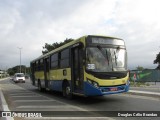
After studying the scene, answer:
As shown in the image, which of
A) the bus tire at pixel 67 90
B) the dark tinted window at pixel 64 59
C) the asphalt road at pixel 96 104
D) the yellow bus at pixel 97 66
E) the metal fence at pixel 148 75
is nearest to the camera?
the asphalt road at pixel 96 104


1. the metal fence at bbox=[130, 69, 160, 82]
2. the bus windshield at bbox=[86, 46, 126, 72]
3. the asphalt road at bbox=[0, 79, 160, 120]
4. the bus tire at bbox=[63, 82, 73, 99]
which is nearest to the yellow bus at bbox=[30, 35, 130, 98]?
the bus windshield at bbox=[86, 46, 126, 72]

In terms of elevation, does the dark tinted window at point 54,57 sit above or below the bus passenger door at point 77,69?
above

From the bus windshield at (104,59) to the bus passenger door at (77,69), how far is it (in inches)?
28.5

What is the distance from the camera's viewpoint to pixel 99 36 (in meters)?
15.5

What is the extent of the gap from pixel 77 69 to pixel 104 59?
1.70 meters

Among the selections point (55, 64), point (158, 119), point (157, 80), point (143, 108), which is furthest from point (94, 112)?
point (157, 80)

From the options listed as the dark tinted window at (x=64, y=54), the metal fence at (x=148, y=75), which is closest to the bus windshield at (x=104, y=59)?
the dark tinted window at (x=64, y=54)

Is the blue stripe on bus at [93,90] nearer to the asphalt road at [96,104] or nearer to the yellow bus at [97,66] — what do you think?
the yellow bus at [97,66]

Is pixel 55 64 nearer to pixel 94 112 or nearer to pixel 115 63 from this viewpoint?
pixel 115 63

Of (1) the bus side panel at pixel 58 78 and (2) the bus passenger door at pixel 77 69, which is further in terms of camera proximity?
(1) the bus side panel at pixel 58 78

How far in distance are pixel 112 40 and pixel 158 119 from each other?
610cm

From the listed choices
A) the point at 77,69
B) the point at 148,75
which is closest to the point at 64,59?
the point at 77,69

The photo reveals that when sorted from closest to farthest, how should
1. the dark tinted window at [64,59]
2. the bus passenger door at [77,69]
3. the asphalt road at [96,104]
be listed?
the asphalt road at [96,104] < the bus passenger door at [77,69] < the dark tinted window at [64,59]

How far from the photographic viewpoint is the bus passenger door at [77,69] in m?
15.4
